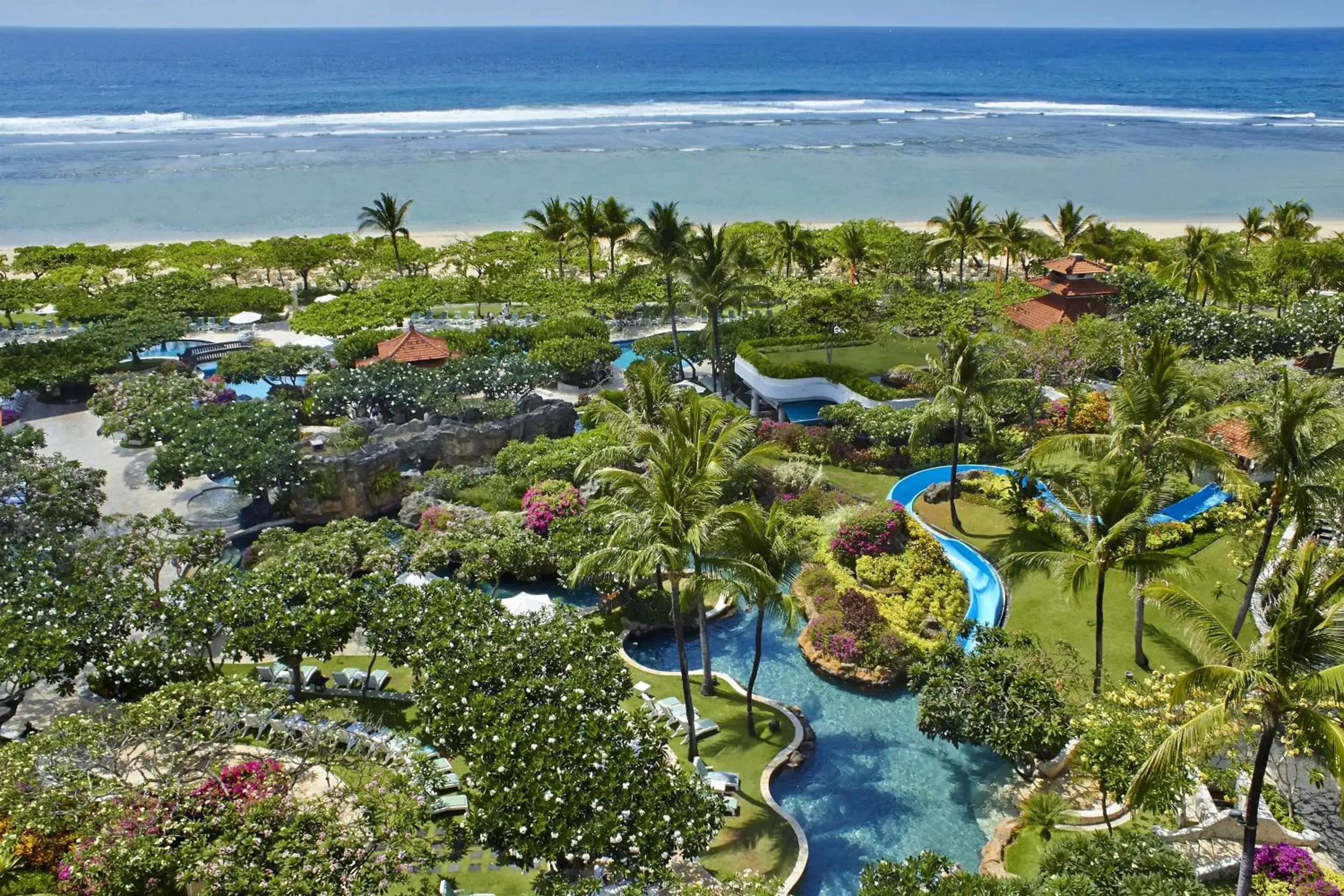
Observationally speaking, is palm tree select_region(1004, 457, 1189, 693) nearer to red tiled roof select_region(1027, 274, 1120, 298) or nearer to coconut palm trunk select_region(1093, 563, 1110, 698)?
coconut palm trunk select_region(1093, 563, 1110, 698)

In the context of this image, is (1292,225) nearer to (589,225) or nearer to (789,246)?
(789,246)

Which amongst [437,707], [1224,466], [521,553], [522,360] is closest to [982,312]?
[522,360]

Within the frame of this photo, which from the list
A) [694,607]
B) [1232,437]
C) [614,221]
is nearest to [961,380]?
[1232,437]

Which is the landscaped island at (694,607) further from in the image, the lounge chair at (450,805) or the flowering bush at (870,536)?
the flowering bush at (870,536)

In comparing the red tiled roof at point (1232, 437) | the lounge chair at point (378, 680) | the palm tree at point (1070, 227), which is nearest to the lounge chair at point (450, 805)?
the lounge chair at point (378, 680)

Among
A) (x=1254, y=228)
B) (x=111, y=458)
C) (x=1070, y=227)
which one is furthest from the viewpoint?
(x=1254, y=228)
